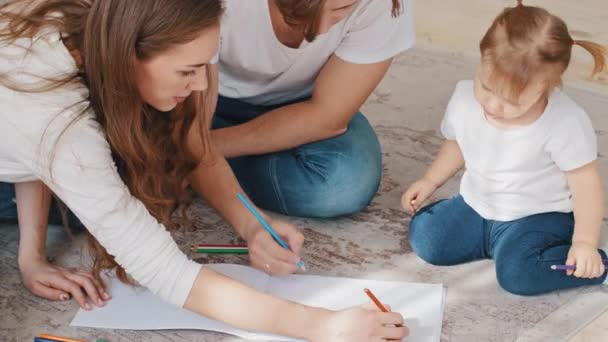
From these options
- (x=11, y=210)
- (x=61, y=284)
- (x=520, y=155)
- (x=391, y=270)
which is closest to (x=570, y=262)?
(x=520, y=155)

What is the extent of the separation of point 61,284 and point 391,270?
526 millimetres

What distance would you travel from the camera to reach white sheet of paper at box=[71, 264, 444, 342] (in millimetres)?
1301

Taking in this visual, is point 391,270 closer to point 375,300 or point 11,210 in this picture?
point 375,300

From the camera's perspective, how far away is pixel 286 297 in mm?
1357

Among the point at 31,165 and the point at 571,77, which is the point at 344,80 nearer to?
the point at 31,165

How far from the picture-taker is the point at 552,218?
4.67ft

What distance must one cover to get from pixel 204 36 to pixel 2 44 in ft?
0.95

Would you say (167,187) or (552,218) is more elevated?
(167,187)

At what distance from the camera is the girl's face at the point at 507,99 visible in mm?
1309

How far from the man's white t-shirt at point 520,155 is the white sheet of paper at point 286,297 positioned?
19cm

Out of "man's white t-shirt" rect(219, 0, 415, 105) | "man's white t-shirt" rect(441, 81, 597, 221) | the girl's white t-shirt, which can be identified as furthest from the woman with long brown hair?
"man's white t-shirt" rect(441, 81, 597, 221)

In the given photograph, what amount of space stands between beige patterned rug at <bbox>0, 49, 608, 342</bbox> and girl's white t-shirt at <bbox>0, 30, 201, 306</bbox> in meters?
0.16

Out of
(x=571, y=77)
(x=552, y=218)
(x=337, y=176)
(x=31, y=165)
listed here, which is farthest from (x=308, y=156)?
(x=571, y=77)

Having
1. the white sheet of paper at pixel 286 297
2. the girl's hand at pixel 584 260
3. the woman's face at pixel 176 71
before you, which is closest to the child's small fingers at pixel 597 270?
the girl's hand at pixel 584 260
